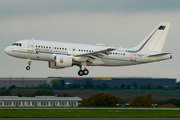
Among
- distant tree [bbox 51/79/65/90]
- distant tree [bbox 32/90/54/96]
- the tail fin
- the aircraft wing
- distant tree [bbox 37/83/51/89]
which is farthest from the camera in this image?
distant tree [bbox 51/79/65/90]

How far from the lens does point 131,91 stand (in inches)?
3858

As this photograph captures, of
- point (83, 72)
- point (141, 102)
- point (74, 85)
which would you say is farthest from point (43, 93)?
point (83, 72)

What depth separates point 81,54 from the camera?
5547 centimetres

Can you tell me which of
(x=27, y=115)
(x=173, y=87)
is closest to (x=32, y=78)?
(x=173, y=87)

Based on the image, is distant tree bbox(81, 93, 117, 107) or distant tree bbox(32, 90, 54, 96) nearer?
distant tree bbox(81, 93, 117, 107)

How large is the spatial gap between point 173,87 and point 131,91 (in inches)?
549

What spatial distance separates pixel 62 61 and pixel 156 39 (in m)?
17.4

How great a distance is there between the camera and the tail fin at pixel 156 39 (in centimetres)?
6127

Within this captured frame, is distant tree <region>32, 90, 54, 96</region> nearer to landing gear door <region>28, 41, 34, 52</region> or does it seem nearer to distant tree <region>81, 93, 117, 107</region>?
distant tree <region>81, 93, 117, 107</region>

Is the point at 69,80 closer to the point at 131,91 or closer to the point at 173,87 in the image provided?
the point at 131,91

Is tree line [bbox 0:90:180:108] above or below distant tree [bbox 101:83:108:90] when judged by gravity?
below

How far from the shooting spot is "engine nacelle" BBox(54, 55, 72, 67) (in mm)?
55453

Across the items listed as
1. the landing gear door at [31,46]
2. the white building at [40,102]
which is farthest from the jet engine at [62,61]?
the white building at [40,102]

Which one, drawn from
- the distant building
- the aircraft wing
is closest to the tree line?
the distant building
